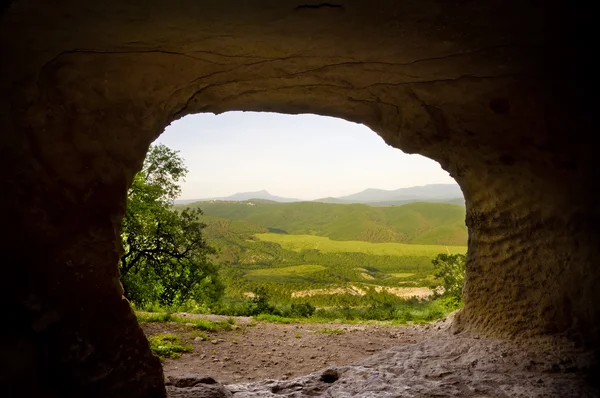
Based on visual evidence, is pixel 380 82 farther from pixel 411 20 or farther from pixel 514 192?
pixel 514 192

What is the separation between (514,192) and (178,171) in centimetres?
1406

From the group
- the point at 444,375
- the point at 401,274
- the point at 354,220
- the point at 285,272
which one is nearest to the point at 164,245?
the point at 444,375

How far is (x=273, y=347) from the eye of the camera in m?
7.15

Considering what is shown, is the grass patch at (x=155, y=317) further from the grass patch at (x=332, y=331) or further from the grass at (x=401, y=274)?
the grass at (x=401, y=274)

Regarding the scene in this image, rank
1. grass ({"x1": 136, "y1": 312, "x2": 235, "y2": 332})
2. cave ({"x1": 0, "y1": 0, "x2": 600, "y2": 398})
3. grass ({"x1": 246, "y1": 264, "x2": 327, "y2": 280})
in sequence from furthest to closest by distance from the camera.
Answer: grass ({"x1": 246, "y1": 264, "x2": 327, "y2": 280})
grass ({"x1": 136, "y1": 312, "x2": 235, "y2": 332})
cave ({"x1": 0, "y1": 0, "x2": 600, "y2": 398})

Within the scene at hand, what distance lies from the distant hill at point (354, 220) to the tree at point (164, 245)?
3390 cm

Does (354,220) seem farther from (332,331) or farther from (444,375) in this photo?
(444,375)

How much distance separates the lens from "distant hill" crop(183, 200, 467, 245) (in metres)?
57.8

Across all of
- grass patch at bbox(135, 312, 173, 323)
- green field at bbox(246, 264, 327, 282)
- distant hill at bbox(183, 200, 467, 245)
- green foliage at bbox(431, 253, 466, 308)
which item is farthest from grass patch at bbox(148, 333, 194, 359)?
distant hill at bbox(183, 200, 467, 245)

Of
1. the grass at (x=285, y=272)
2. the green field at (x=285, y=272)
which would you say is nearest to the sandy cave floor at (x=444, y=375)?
the green field at (x=285, y=272)

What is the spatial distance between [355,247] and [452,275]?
119ft

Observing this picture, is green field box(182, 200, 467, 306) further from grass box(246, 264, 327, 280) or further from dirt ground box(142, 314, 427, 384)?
dirt ground box(142, 314, 427, 384)

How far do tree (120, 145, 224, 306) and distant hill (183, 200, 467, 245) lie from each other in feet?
111

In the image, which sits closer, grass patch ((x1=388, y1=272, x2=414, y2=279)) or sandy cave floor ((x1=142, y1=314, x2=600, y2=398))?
sandy cave floor ((x1=142, y1=314, x2=600, y2=398))
